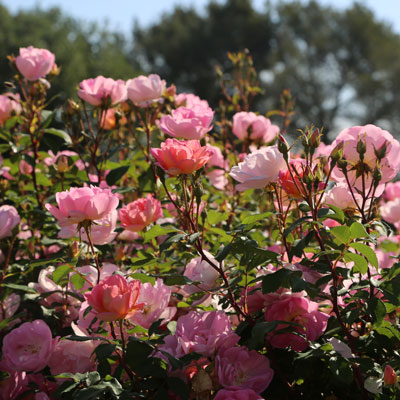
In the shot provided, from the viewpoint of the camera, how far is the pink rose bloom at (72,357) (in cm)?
109

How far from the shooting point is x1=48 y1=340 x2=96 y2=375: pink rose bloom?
1.09 m

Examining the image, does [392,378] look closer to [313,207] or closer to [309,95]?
[313,207]

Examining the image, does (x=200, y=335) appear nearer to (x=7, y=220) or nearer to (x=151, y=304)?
(x=151, y=304)

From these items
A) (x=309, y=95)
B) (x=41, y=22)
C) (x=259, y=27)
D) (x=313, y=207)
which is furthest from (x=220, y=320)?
(x=259, y=27)

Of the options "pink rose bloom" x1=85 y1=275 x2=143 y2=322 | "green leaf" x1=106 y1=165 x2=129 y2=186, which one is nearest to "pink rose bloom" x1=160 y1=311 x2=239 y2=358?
"pink rose bloom" x1=85 y1=275 x2=143 y2=322

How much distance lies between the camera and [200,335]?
3.29ft

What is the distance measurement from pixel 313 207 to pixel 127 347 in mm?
420

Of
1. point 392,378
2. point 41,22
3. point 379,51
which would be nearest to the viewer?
point 392,378

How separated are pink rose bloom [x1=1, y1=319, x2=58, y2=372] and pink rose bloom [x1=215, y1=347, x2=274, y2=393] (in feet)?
1.26

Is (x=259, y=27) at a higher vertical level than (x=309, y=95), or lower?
higher

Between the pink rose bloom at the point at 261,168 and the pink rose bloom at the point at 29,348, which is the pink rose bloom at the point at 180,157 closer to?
the pink rose bloom at the point at 261,168

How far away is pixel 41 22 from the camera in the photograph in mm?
18031

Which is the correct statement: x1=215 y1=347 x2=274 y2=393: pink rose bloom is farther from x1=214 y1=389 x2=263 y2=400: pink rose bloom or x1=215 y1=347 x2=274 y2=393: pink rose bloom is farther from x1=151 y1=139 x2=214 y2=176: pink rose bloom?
x1=151 y1=139 x2=214 y2=176: pink rose bloom

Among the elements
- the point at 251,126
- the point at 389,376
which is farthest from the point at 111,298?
the point at 251,126
